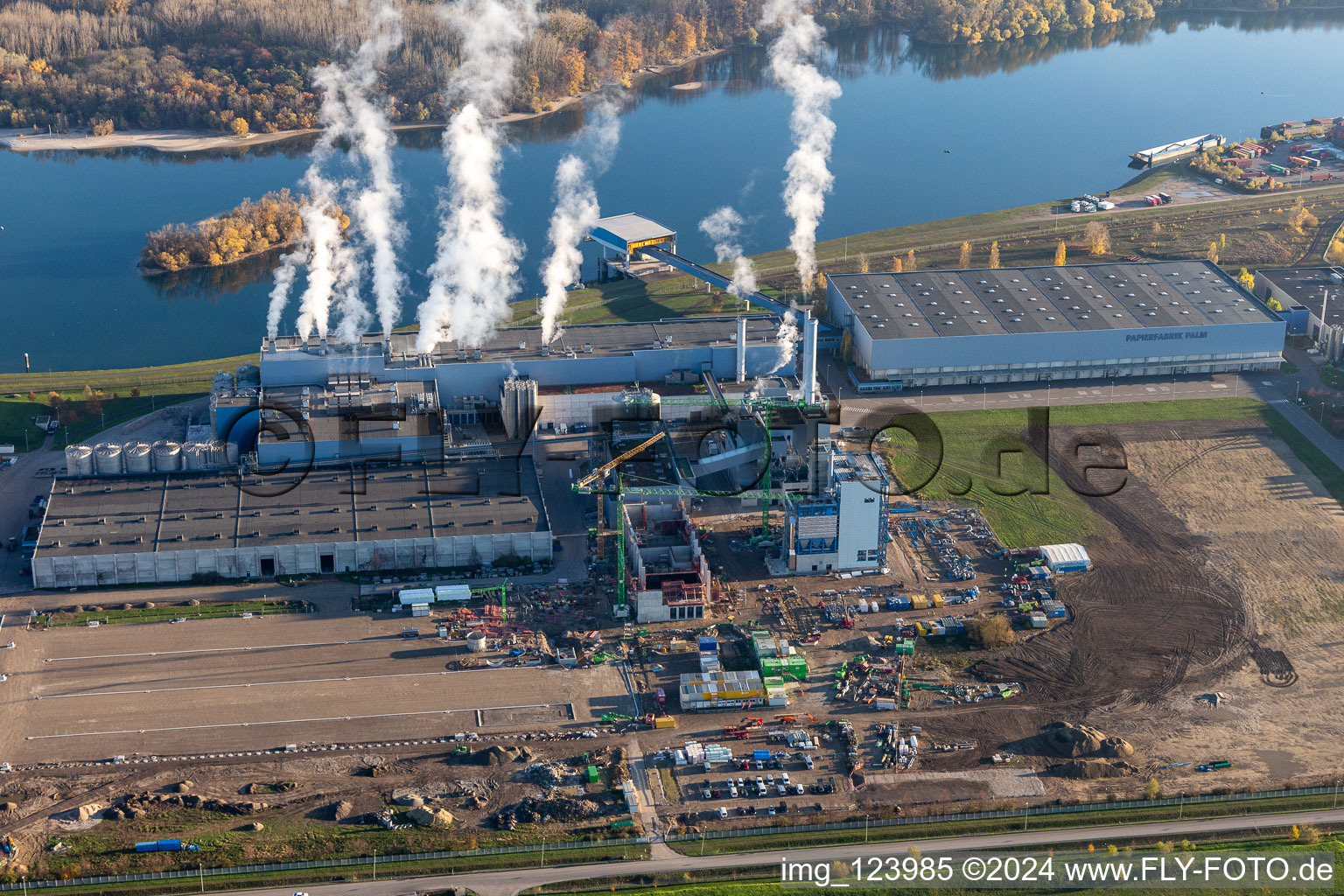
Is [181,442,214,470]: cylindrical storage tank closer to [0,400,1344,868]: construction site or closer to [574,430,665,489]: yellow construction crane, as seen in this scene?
[0,400,1344,868]: construction site

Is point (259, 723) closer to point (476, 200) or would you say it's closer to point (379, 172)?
point (379, 172)

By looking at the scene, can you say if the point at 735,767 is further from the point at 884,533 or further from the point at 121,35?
the point at 121,35

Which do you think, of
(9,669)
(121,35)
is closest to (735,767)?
(9,669)

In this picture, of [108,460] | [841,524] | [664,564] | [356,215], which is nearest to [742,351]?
[841,524]

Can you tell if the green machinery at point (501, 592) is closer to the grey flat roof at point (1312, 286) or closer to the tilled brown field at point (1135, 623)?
the tilled brown field at point (1135, 623)

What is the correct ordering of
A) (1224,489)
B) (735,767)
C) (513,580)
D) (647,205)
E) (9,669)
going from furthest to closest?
(647,205)
(1224,489)
(513,580)
(9,669)
(735,767)

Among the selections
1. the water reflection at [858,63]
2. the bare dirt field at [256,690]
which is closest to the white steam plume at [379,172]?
the water reflection at [858,63]
